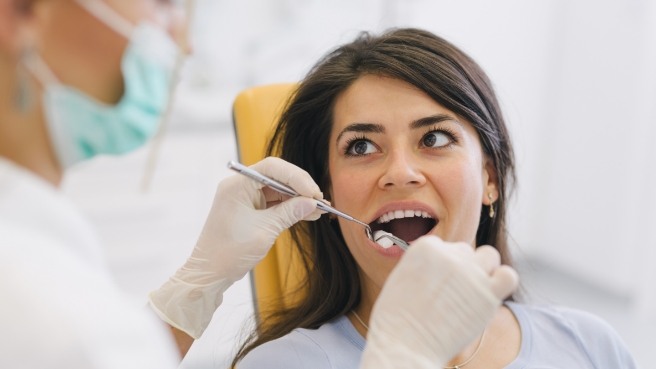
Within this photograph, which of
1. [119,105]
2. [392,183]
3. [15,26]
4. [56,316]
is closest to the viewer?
[56,316]

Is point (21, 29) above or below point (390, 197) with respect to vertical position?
above

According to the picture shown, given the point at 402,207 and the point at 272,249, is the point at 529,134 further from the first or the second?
the point at 402,207

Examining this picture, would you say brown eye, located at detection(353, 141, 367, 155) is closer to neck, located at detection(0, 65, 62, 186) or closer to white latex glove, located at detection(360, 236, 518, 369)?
white latex glove, located at detection(360, 236, 518, 369)

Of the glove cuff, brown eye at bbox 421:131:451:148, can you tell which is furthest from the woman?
the glove cuff

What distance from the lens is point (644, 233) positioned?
3.62 metres

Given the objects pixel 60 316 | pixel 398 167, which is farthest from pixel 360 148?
pixel 60 316

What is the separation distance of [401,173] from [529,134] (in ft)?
9.66

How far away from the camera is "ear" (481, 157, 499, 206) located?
1.62 meters

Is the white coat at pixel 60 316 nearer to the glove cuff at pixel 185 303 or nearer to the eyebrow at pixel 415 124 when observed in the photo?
the glove cuff at pixel 185 303

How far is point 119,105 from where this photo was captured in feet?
4.35

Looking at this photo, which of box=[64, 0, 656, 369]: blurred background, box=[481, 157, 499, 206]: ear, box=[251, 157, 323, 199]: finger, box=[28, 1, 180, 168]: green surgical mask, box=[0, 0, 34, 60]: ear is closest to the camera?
box=[0, 0, 34, 60]: ear

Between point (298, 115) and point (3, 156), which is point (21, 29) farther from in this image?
point (298, 115)

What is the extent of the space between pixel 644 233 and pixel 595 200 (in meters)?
0.37

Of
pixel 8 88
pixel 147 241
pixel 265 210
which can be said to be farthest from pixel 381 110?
pixel 147 241
